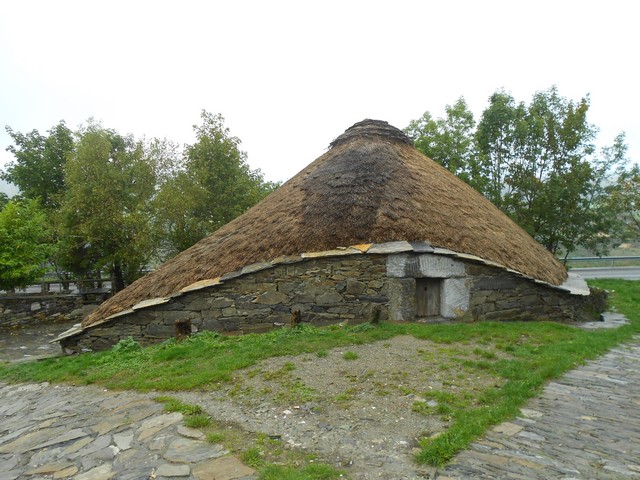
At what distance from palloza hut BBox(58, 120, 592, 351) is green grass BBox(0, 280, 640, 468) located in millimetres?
633

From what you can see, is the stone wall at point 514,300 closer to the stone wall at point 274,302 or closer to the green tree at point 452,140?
the stone wall at point 274,302

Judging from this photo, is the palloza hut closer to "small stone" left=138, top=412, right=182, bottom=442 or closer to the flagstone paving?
the flagstone paving

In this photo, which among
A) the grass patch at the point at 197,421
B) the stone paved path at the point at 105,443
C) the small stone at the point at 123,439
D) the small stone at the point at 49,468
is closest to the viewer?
the stone paved path at the point at 105,443

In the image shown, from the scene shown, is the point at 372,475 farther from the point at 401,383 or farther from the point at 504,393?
the point at 504,393

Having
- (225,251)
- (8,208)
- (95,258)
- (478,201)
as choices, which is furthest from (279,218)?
(95,258)

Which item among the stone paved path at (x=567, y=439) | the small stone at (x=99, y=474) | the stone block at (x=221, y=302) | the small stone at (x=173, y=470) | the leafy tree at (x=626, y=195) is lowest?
the small stone at (x=99, y=474)

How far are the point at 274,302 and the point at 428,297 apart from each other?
3380 millimetres

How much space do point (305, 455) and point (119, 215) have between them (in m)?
14.2

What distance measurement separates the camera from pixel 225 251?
9.58m

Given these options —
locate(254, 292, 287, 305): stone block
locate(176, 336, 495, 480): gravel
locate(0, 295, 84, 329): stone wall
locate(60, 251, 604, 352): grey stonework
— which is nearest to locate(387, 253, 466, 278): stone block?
locate(60, 251, 604, 352): grey stonework

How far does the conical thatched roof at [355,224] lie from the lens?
8.78 m

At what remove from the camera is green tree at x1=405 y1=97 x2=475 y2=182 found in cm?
1848

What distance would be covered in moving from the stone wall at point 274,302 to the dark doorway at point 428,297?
0.93m

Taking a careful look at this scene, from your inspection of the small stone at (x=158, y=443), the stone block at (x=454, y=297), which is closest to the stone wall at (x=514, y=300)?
the stone block at (x=454, y=297)
